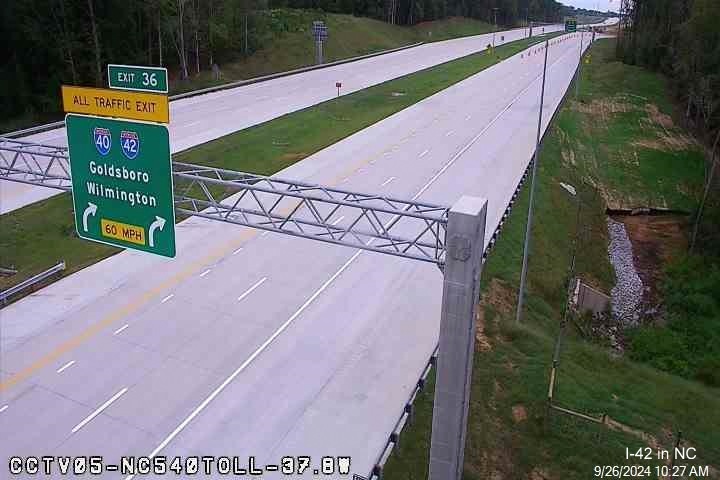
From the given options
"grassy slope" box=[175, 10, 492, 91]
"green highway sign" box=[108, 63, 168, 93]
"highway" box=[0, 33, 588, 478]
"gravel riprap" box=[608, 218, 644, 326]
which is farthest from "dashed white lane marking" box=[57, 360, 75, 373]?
"grassy slope" box=[175, 10, 492, 91]

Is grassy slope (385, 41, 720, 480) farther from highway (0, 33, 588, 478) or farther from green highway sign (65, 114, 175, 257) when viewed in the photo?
green highway sign (65, 114, 175, 257)

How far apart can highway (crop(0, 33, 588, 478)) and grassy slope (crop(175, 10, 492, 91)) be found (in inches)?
1440

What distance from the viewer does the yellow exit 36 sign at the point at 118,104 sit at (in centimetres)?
1324

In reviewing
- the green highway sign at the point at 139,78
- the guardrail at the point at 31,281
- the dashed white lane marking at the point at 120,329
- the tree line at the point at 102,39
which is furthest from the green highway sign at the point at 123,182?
the tree line at the point at 102,39

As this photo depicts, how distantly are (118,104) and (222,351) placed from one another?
25.4 feet

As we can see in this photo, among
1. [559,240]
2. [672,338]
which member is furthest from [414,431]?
[559,240]

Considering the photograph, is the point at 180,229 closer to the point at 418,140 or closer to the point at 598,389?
the point at 598,389

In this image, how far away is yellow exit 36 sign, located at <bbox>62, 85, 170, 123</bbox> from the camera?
1324 cm

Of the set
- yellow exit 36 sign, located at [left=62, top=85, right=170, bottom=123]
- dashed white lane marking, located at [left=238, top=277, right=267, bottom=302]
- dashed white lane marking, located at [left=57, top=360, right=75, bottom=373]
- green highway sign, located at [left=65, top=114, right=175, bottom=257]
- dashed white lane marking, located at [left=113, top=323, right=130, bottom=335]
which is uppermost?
yellow exit 36 sign, located at [left=62, top=85, right=170, bottom=123]

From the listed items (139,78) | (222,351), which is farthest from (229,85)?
(139,78)

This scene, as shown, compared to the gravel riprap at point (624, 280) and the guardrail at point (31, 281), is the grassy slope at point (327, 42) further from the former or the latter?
the gravel riprap at point (624, 280)

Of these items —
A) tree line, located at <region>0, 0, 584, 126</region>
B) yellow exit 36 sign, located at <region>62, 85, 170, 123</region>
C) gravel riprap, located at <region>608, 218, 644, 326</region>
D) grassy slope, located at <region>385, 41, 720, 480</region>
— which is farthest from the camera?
tree line, located at <region>0, 0, 584, 126</region>

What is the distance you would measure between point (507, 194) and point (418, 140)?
40.2 ft

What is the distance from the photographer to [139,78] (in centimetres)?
1338
